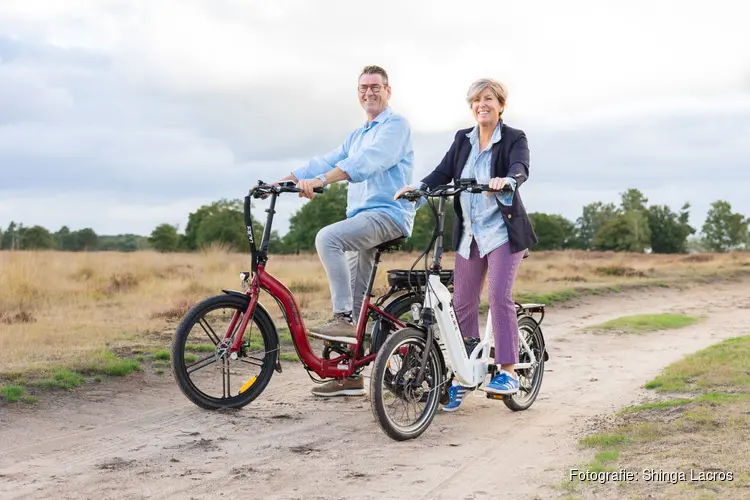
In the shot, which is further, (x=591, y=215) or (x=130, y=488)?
(x=591, y=215)

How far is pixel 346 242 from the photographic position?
6027 millimetres

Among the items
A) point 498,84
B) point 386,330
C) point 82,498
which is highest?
point 498,84

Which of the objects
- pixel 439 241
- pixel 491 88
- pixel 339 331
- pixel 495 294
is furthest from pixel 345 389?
pixel 491 88

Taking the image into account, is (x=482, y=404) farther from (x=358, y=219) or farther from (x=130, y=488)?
(x=130, y=488)

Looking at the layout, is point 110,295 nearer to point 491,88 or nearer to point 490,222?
point 490,222

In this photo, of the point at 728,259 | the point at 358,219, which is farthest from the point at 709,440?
the point at 728,259

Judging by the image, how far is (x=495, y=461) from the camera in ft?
15.9

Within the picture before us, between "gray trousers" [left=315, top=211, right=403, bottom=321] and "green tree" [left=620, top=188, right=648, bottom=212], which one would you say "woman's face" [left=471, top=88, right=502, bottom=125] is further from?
"green tree" [left=620, top=188, right=648, bottom=212]

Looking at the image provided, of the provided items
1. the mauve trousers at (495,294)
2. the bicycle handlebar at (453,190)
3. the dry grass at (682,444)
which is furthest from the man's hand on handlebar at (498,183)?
the dry grass at (682,444)

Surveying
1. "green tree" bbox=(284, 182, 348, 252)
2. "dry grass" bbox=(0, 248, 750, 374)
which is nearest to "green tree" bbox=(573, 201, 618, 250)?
"green tree" bbox=(284, 182, 348, 252)

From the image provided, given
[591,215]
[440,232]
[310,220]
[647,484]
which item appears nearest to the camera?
[647,484]

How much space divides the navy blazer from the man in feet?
1.49

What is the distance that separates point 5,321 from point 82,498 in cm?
740

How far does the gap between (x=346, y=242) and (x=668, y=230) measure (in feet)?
246
